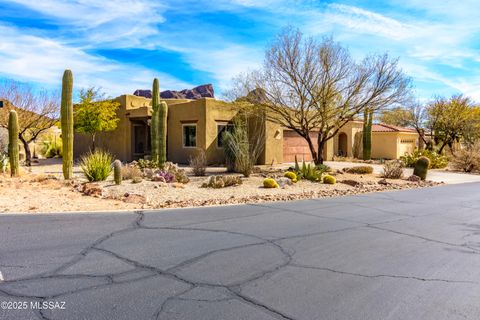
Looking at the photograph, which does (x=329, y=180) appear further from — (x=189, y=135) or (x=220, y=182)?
(x=189, y=135)

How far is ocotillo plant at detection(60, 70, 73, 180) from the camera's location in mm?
15594

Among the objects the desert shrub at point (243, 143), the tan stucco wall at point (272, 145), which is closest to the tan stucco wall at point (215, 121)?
the desert shrub at point (243, 143)

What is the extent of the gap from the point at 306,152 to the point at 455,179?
1062cm

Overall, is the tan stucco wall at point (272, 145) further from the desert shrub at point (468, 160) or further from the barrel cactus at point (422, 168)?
the desert shrub at point (468, 160)

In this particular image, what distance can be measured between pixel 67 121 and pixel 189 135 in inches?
376

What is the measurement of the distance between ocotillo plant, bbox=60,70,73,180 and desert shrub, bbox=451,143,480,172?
24039mm

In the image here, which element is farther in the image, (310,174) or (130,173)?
(310,174)

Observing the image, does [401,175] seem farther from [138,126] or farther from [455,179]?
[138,126]

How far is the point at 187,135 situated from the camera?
24.6 m

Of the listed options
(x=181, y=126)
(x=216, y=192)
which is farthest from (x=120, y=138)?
(x=216, y=192)

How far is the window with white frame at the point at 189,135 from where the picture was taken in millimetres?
24091

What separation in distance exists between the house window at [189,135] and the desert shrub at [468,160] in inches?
694

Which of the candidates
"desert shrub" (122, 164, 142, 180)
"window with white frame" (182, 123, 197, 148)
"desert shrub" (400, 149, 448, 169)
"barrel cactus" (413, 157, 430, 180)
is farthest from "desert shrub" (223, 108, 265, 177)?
"desert shrub" (400, 149, 448, 169)

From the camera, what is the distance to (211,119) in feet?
76.9
